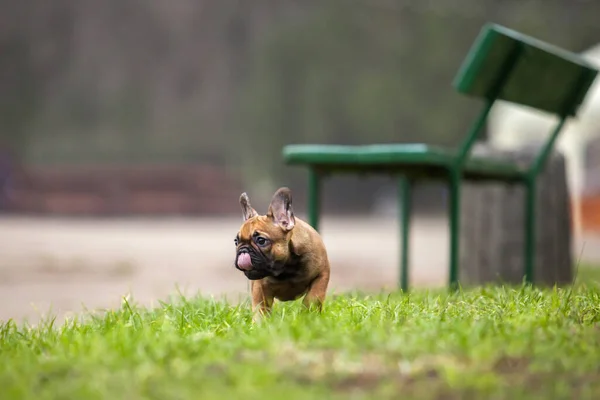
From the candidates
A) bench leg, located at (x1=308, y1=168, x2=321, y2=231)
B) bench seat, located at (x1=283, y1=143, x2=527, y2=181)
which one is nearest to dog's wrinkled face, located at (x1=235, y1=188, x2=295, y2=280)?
bench seat, located at (x1=283, y1=143, x2=527, y2=181)

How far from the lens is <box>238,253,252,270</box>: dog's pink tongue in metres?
2.37

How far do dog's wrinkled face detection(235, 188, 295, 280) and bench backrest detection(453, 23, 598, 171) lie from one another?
1.56 m

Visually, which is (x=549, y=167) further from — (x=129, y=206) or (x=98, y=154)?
(x=98, y=154)

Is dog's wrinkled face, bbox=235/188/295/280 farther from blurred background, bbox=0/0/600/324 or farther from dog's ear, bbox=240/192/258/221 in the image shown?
blurred background, bbox=0/0/600/324

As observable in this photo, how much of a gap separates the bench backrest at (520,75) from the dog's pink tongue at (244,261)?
1.68m

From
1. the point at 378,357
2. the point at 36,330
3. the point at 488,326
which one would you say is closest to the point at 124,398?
the point at 378,357

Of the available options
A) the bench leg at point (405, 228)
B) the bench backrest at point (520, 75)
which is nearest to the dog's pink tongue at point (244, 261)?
the bench backrest at point (520, 75)

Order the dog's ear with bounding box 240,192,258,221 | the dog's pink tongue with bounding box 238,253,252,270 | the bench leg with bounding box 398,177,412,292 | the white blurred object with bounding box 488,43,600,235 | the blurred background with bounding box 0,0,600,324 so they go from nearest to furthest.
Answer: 1. the dog's pink tongue with bounding box 238,253,252,270
2. the dog's ear with bounding box 240,192,258,221
3. the bench leg with bounding box 398,177,412,292
4. the white blurred object with bounding box 488,43,600,235
5. the blurred background with bounding box 0,0,600,324

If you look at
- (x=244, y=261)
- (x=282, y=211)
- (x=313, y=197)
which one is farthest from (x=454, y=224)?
(x=244, y=261)

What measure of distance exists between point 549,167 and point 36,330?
3.59 meters

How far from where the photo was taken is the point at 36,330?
109 inches

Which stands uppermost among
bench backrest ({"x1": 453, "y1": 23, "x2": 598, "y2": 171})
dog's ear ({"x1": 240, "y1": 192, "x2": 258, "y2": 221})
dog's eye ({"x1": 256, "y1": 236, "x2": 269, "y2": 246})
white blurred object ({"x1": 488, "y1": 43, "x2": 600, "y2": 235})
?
bench backrest ({"x1": 453, "y1": 23, "x2": 598, "y2": 171})

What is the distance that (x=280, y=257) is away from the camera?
243 cm

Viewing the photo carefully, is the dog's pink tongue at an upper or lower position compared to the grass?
upper
